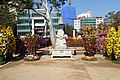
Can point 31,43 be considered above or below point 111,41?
below

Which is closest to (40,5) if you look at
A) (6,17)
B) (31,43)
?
(6,17)

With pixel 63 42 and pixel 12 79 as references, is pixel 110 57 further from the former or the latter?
pixel 12 79

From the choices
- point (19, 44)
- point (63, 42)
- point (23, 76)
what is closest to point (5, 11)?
point (19, 44)

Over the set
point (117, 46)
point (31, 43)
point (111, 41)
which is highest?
point (111, 41)

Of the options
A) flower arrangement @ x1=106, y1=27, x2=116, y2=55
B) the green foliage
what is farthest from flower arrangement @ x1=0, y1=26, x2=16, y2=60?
the green foliage

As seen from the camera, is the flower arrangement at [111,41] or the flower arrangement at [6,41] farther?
the flower arrangement at [111,41]

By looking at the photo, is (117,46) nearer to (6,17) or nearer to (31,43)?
(31,43)

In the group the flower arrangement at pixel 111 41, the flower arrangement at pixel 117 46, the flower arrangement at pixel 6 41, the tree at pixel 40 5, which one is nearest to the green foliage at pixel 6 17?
the tree at pixel 40 5

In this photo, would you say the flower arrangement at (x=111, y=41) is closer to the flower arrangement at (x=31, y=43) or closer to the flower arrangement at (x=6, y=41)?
the flower arrangement at (x=31, y=43)

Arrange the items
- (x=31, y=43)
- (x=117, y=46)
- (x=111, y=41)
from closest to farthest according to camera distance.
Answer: (x=117, y=46) → (x=111, y=41) → (x=31, y=43)

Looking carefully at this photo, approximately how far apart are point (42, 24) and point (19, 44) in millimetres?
78936

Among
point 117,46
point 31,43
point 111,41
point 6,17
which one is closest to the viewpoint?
point 117,46

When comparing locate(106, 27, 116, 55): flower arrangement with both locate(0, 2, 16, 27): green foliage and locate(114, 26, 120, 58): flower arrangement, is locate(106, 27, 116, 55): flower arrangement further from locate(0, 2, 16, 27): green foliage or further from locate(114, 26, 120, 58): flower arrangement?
locate(0, 2, 16, 27): green foliage

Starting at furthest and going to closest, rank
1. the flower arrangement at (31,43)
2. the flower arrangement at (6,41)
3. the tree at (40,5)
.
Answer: the tree at (40,5) < the flower arrangement at (31,43) < the flower arrangement at (6,41)
